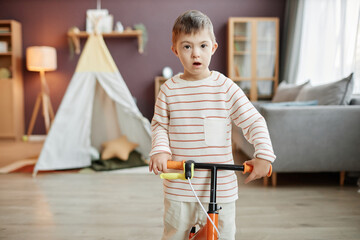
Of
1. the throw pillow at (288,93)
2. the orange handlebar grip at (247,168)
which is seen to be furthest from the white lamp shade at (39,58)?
the orange handlebar grip at (247,168)

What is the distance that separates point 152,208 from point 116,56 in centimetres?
377

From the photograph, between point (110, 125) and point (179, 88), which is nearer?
point (179, 88)

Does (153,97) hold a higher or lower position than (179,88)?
lower

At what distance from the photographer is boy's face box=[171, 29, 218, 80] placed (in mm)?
847

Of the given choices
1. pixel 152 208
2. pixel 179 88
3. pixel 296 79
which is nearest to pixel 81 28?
pixel 296 79

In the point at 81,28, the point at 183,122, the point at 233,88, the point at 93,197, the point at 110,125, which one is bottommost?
the point at 93,197

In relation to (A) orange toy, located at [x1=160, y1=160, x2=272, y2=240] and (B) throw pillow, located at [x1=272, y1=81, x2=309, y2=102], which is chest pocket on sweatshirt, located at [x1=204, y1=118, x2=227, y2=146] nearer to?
(A) orange toy, located at [x1=160, y1=160, x2=272, y2=240]

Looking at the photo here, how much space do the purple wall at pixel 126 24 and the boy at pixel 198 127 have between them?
4413mm

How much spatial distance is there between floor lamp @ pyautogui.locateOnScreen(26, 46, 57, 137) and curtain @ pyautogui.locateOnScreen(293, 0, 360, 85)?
12.1 feet

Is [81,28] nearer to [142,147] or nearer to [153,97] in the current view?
[153,97]

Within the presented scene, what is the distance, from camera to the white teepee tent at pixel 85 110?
2.97 metres

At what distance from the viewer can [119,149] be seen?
10.5 feet

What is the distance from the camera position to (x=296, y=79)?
176 inches

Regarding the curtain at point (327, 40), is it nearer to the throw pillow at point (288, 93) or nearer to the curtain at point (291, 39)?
the curtain at point (291, 39)
